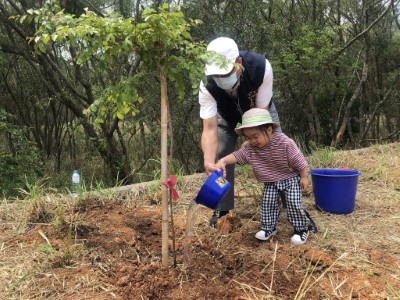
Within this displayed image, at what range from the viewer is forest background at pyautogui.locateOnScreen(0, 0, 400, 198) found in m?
7.05

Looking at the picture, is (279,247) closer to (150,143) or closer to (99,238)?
(99,238)

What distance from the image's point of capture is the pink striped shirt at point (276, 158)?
2.79m

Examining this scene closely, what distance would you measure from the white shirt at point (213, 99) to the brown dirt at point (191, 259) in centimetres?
72

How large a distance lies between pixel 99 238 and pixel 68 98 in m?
5.52

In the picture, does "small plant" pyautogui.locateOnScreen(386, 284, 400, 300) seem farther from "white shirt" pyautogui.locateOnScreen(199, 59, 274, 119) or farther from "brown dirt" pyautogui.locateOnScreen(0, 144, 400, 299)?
"white shirt" pyautogui.locateOnScreen(199, 59, 274, 119)

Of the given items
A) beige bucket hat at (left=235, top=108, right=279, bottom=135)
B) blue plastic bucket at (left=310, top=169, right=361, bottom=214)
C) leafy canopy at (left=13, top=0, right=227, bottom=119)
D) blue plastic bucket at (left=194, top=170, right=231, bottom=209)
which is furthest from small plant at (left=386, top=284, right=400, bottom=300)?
leafy canopy at (left=13, top=0, right=227, bottom=119)

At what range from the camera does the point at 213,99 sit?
117 inches

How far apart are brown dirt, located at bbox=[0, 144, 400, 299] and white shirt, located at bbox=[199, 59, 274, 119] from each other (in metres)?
0.72

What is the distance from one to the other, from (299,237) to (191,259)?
845mm

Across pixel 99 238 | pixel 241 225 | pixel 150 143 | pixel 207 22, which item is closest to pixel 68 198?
pixel 99 238

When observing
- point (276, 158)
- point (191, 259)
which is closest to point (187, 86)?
point (276, 158)

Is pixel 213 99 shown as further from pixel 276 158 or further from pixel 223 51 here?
pixel 276 158

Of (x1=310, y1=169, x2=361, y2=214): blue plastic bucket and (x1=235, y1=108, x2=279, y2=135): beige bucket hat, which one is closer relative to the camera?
(x1=235, y1=108, x2=279, y2=135): beige bucket hat

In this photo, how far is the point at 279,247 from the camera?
2.66 meters
